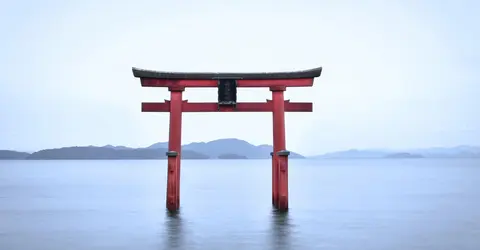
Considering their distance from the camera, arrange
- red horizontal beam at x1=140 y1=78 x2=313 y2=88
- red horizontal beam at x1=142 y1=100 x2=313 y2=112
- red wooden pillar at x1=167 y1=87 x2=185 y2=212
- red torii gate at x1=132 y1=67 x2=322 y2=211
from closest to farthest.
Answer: red wooden pillar at x1=167 y1=87 x2=185 y2=212, red torii gate at x1=132 y1=67 x2=322 y2=211, red horizontal beam at x1=140 y1=78 x2=313 y2=88, red horizontal beam at x1=142 y1=100 x2=313 y2=112

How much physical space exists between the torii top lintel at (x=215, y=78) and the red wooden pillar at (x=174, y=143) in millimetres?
322

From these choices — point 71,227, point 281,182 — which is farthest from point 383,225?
point 71,227

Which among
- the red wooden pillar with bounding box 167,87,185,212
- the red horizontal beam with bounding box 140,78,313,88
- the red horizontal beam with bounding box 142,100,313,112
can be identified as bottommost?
the red wooden pillar with bounding box 167,87,185,212

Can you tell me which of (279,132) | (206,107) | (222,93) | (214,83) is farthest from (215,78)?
(279,132)

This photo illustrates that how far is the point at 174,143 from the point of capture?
1526 cm

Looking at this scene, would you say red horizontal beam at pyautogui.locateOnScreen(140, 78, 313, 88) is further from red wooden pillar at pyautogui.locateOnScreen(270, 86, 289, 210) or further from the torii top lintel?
red wooden pillar at pyautogui.locateOnScreen(270, 86, 289, 210)

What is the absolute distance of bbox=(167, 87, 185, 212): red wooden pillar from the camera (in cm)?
1512

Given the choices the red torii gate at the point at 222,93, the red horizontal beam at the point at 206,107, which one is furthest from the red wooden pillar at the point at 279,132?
the red horizontal beam at the point at 206,107

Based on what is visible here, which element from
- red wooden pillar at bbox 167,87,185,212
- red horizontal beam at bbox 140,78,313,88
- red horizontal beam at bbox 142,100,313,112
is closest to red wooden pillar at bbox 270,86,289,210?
red horizontal beam at bbox 140,78,313,88

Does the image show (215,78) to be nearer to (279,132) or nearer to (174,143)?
(174,143)

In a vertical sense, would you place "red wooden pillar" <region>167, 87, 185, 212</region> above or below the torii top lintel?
below

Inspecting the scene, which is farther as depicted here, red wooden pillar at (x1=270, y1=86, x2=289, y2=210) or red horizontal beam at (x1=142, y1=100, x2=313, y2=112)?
red horizontal beam at (x1=142, y1=100, x2=313, y2=112)

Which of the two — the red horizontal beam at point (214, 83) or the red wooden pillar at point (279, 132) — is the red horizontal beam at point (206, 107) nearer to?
the red wooden pillar at point (279, 132)

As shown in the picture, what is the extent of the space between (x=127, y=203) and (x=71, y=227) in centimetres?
977
